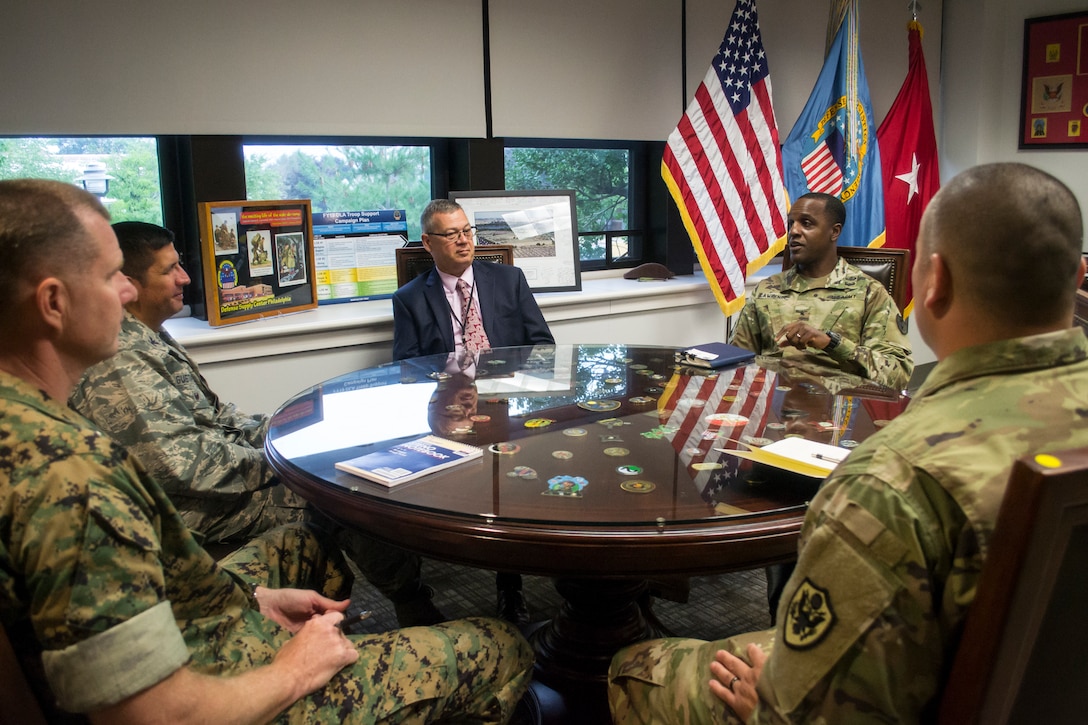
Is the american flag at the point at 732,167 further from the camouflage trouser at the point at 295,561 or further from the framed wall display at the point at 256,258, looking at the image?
the camouflage trouser at the point at 295,561

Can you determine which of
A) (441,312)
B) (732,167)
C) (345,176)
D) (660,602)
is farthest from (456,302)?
(732,167)

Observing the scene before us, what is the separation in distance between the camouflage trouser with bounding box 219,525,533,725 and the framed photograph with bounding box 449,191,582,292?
258 centimetres

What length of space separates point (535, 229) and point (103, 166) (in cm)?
182

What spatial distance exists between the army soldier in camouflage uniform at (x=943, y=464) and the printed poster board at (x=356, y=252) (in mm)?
3072

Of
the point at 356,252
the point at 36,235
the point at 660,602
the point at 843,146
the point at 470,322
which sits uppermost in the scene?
the point at 843,146

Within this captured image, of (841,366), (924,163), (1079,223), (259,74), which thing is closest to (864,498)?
(1079,223)

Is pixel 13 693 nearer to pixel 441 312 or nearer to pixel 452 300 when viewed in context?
pixel 441 312

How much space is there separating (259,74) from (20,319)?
2665mm

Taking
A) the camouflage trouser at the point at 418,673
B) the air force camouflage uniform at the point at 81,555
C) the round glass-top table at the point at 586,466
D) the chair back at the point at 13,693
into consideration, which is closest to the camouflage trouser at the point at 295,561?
the round glass-top table at the point at 586,466

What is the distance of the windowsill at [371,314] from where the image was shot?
315cm

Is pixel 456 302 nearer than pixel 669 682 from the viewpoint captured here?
No

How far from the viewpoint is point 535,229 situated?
13.1ft

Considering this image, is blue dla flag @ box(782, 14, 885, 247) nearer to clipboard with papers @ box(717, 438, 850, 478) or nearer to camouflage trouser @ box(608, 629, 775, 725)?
clipboard with papers @ box(717, 438, 850, 478)

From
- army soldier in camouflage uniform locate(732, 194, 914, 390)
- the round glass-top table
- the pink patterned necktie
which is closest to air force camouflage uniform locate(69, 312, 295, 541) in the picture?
the round glass-top table
